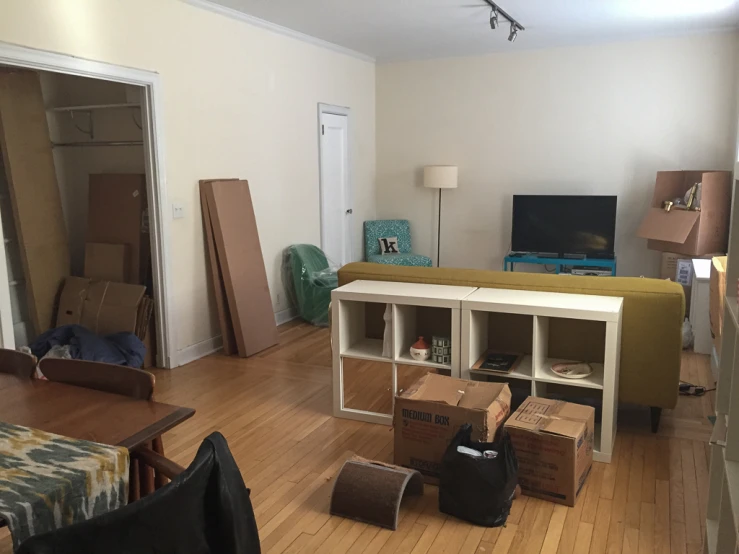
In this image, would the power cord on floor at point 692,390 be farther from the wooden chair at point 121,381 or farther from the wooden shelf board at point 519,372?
the wooden chair at point 121,381

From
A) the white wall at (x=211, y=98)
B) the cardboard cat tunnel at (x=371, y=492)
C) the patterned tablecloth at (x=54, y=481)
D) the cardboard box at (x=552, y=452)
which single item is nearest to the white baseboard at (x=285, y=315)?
the white wall at (x=211, y=98)

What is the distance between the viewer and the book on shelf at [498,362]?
3.23m

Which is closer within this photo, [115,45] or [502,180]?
[115,45]

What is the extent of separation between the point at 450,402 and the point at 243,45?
3.41 meters

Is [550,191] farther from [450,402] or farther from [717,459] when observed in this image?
[717,459]

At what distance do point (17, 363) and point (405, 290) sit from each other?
1884 mm

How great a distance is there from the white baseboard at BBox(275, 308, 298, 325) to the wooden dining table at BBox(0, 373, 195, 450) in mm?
3656

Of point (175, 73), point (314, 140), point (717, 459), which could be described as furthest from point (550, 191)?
point (717, 459)

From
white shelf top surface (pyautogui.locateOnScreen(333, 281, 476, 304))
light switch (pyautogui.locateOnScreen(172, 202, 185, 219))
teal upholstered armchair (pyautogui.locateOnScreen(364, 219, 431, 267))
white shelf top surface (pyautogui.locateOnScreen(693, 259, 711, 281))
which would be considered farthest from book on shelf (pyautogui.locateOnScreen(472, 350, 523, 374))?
teal upholstered armchair (pyautogui.locateOnScreen(364, 219, 431, 267))

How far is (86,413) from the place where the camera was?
182cm

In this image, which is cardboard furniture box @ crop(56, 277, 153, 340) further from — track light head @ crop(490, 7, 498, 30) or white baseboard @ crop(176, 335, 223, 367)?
track light head @ crop(490, 7, 498, 30)

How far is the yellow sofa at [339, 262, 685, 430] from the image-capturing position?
316cm

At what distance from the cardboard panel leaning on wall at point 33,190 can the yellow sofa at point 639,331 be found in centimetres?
303

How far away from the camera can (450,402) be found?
2914 mm
